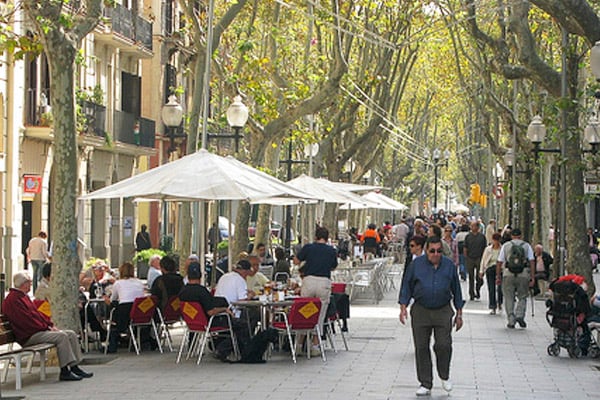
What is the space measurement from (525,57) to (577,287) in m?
5.08

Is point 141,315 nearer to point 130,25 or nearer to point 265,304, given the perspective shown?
point 265,304

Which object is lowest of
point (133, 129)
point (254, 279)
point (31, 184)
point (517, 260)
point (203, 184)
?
point (254, 279)

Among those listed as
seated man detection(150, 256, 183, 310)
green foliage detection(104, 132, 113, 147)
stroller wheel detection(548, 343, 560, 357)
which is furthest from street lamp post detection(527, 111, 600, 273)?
green foliage detection(104, 132, 113, 147)

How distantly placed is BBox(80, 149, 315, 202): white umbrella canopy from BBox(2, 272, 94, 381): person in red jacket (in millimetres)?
2810

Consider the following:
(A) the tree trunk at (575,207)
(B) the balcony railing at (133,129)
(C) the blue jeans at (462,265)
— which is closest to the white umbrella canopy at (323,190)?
(A) the tree trunk at (575,207)

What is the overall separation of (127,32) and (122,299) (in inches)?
1092

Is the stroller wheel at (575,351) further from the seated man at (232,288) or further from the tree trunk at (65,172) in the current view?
the tree trunk at (65,172)

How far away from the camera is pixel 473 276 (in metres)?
28.3

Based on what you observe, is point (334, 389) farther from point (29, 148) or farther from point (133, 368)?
point (29, 148)

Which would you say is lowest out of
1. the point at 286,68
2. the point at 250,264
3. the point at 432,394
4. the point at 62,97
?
the point at 432,394

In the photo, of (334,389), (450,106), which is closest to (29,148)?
(334,389)

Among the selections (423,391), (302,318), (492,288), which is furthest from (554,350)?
(492,288)

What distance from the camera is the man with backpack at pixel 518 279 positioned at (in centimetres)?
2181

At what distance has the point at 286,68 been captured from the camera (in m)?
42.1
